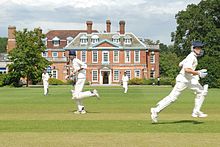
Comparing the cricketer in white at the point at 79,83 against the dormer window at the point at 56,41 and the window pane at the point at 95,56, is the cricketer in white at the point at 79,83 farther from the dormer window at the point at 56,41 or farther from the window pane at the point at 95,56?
the dormer window at the point at 56,41

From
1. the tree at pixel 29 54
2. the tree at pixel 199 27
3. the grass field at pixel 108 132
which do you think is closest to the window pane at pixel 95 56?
the tree at pixel 199 27

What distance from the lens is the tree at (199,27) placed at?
238ft

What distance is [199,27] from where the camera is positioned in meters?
75.1

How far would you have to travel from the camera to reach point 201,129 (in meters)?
11.9

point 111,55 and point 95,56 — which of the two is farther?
point 95,56

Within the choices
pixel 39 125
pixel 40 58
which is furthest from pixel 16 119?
pixel 40 58

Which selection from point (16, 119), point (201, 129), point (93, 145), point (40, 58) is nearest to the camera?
point (93, 145)

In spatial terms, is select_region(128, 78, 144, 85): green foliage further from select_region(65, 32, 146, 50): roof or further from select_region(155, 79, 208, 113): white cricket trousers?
select_region(155, 79, 208, 113): white cricket trousers

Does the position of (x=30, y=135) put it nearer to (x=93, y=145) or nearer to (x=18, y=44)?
(x=93, y=145)

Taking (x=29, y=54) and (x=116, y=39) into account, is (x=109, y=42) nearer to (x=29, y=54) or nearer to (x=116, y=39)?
(x=116, y=39)

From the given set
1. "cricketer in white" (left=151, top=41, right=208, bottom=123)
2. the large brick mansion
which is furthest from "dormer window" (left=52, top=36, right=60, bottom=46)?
"cricketer in white" (left=151, top=41, right=208, bottom=123)

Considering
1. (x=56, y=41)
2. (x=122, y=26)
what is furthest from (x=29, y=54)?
(x=56, y=41)

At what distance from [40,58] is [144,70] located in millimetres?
32406

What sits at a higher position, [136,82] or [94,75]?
[94,75]
